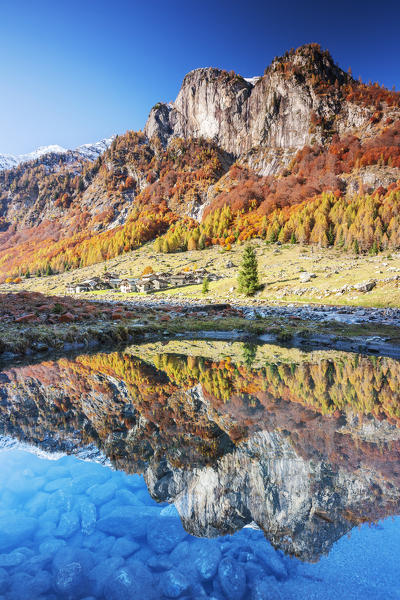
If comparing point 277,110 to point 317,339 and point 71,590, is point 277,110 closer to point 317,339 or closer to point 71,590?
point 317,339

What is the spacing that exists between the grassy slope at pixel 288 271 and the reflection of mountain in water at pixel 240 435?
2478cm

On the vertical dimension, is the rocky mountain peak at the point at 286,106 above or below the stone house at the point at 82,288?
above

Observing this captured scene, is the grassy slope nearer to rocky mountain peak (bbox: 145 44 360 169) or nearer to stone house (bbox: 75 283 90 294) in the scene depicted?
stone house (bbox: 75 283 90 294)

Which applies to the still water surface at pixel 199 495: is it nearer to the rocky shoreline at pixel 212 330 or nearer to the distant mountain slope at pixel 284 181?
the rocky shoreline at pixel 212 330

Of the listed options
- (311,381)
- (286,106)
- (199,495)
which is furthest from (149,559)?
(286,106)

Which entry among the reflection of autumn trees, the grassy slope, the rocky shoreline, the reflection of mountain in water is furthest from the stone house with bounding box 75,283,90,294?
the reflection of mountain in water

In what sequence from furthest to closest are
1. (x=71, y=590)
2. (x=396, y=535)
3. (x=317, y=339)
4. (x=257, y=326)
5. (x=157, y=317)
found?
(x=157, y=317)
(x=257, y=326)
(x=317, y=339)
(x=396, y=535)
(x=71, y=590)

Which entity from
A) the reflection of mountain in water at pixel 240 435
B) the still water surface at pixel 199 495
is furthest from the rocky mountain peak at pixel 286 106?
the still water surface at pixel 199 495

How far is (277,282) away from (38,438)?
43945mm

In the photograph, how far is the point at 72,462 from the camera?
176 inches

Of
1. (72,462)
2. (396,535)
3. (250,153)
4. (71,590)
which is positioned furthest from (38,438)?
(250,153)

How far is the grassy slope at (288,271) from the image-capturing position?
3253 cm

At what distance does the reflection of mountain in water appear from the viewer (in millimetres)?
3408

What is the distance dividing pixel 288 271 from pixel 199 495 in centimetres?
5418
